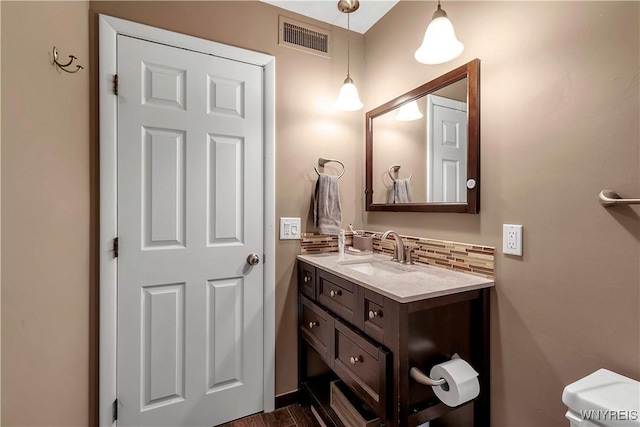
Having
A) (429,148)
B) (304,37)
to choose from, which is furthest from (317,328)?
(304,37)

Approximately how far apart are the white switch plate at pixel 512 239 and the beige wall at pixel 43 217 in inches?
62.4

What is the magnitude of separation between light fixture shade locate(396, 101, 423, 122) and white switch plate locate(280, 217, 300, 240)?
2.87ft

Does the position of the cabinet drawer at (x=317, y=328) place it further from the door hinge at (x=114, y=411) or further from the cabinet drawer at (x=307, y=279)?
the door hinge at (x=114, y=411)

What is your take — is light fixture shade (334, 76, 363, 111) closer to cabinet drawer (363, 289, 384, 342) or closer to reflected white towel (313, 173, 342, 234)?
reflected white towel (313, 173, 342, 234)

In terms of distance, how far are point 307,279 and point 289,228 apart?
331mm

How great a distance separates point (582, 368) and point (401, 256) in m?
0.83

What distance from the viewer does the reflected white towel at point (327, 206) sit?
186cm

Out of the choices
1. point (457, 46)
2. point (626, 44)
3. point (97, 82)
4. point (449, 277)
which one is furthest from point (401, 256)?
point (97, 82)

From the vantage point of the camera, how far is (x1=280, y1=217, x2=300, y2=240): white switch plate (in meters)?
1.83

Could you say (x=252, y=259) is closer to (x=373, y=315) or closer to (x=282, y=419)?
(x=373, y=315)

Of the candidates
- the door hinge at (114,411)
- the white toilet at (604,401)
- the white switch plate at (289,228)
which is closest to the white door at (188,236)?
the door hinge at (114,411)

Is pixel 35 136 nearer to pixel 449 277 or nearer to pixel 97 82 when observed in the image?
pixel 97 82

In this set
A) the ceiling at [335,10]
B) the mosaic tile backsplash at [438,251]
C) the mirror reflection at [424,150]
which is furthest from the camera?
the ceiling at [335,10]

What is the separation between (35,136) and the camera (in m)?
0.84
